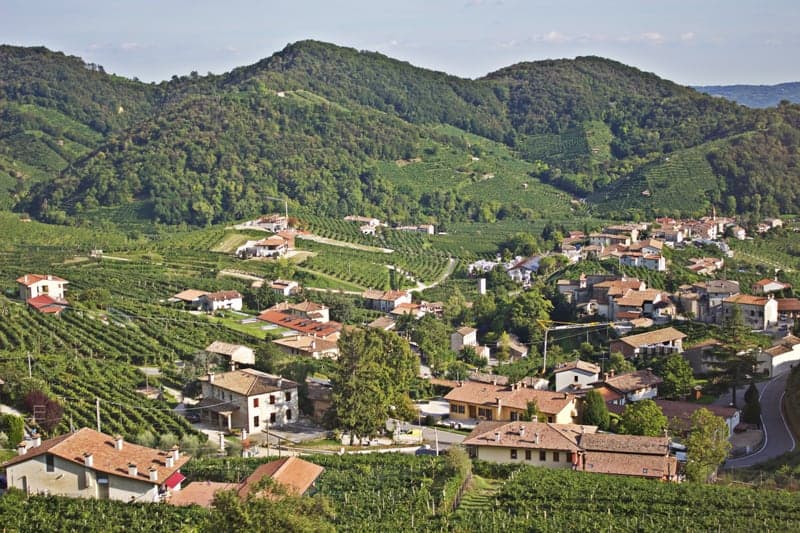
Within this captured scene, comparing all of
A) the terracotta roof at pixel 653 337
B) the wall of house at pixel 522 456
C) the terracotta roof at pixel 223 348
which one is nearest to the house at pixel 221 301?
the terracotta roof at pixel 223 348

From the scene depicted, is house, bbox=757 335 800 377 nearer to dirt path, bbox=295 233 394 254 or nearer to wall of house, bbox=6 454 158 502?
wall of house, bbox=6 454 158 502

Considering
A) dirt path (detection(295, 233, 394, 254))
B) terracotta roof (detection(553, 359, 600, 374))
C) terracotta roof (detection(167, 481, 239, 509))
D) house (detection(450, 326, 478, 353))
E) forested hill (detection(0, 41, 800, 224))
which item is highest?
forested hill (detection(0, 41, 800, 224))

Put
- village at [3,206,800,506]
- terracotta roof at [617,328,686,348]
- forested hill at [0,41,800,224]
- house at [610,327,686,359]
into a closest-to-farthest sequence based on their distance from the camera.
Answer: village at [3,206,800,506], house at [610,327,686,359], terracotta roof at [617,328,686,348], forested hill at [0,41,800,224]

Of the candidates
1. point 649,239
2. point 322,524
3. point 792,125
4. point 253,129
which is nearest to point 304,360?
point 322,524

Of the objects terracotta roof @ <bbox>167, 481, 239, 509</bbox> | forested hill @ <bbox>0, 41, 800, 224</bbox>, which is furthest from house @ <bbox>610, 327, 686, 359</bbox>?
forested hill @ <bbox>0, 41, 800, 224</bbox>

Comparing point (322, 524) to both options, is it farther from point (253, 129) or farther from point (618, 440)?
point (253, 129)

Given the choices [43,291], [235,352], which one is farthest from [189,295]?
[235,352]

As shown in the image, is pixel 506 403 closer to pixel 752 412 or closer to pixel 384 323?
pixel 752 412
